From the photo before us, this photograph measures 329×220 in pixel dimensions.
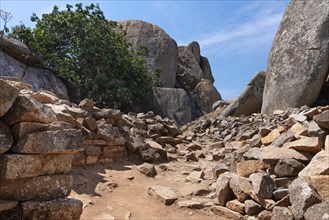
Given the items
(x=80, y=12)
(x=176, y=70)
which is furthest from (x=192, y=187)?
(x=176, y=70)

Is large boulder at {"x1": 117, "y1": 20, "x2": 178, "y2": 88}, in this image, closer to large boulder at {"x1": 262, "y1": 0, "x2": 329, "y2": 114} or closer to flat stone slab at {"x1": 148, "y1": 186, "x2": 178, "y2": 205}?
large boulder at {"x1": 262, "y1": 0, "x2": 329, "y2": 114}

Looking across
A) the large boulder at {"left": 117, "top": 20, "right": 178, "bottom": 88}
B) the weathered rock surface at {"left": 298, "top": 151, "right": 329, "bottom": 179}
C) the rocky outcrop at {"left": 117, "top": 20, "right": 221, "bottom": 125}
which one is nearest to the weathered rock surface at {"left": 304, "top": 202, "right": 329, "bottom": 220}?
the weathered rock surface at {"left": 298, "top": 151, "right": 329, "bottom": 179}

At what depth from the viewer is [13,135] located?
10.4 feet

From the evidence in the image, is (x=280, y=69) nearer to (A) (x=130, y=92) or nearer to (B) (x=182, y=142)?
(B) (x=182, y=142)

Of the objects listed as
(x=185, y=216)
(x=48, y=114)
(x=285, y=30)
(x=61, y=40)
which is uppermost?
(x=61, y=40)

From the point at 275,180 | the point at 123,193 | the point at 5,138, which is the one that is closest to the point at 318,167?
the point at 275,180

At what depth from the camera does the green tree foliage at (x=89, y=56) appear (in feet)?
49.1

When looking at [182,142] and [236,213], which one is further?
[182,142]

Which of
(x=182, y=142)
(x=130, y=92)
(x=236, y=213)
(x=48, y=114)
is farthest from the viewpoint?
(x=130, y=92)

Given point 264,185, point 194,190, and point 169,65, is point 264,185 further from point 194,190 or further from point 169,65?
point 169,65

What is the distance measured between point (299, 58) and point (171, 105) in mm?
8492

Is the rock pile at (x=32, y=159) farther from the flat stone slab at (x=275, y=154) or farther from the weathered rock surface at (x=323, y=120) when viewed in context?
the weathered rock surface at (x=323, y=120)

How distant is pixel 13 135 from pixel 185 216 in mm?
3576

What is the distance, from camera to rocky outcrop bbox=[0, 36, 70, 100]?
11922 mm
